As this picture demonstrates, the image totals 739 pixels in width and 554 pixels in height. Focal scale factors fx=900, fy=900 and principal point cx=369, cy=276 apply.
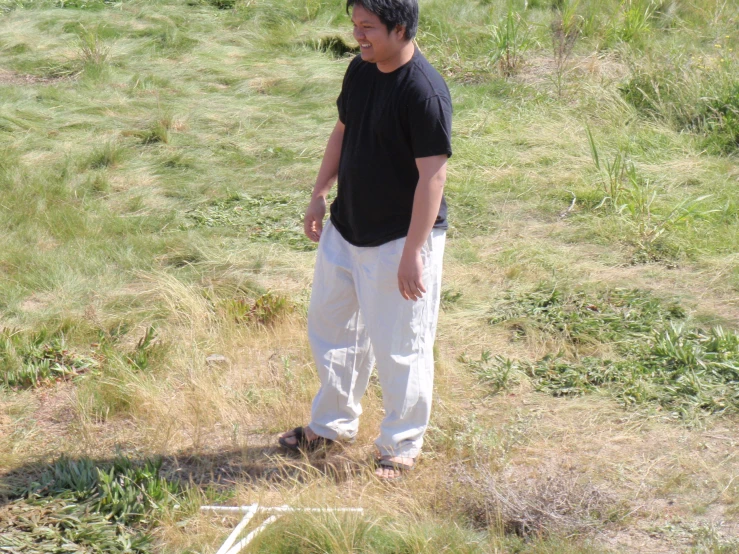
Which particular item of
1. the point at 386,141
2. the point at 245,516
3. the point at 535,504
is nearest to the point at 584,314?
the point at 535,504

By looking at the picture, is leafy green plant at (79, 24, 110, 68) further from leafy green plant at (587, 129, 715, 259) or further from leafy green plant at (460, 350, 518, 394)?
Answer: leafy green plant at (460, 350, 518, 394)

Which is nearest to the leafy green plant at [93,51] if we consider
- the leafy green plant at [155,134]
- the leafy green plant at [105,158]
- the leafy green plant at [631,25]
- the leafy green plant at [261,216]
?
the leafy green plant at [155,134]

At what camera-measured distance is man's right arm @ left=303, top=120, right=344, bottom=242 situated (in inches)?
126

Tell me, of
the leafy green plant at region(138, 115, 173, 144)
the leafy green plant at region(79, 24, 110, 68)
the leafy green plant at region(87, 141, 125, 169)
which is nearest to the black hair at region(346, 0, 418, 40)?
the leafy green plant at region(87, 141, 125, 169)

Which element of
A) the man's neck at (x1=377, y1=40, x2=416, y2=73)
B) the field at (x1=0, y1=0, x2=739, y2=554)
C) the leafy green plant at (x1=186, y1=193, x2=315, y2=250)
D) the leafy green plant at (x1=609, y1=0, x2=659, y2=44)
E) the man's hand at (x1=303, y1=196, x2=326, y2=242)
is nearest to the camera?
the man's neck at (x1=377, y1=40, x2=416, y2=73)

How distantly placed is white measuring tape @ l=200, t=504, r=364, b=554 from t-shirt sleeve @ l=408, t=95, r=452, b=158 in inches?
45.7

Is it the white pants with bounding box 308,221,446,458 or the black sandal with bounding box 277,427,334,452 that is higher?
the white pants with bounding box 308,221,446,458

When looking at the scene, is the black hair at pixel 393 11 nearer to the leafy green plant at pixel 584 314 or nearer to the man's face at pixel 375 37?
the man's face at pixel 375 37

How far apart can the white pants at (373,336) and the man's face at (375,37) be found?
1.98 ft

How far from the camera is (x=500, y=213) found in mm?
5973

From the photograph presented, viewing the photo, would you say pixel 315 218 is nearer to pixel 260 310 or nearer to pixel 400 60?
pixel 400 60

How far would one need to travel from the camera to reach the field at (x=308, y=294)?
2988 mm

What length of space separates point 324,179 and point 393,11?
74cm

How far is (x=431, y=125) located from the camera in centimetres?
274
